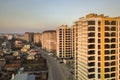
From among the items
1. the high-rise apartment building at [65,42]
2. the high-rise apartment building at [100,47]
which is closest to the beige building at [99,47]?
the high-rise apartment building at [100,47]

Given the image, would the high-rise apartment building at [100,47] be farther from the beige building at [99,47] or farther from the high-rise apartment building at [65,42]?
the high-rise apartment building at [65,42]

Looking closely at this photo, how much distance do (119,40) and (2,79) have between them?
17.8 meters

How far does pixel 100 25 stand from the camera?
21.5m

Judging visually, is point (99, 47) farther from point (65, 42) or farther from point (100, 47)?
point (65, 42)

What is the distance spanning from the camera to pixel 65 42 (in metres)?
49.6

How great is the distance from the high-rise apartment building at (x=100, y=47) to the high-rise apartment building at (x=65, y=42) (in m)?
26.8

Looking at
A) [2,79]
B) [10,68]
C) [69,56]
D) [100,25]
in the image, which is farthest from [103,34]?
[69,56]

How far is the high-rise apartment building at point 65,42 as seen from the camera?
49.5m

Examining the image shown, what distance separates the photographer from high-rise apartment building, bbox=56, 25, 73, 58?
49.5 m

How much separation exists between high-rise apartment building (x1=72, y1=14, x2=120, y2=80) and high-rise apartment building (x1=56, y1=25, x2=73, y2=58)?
26.8m

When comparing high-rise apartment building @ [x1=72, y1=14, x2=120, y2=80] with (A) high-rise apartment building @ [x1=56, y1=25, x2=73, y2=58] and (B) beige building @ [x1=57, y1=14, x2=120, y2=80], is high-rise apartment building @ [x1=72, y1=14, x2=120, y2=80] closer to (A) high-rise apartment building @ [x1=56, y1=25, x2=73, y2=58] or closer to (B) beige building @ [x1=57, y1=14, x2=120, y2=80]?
(B) beige building @ [x1=57, y1=14, x2=120, y2=80]

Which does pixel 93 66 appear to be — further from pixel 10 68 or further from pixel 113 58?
pixel 10 68

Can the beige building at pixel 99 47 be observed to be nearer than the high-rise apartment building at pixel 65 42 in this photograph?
Yes

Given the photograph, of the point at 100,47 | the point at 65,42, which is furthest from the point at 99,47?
the point at 65,42
